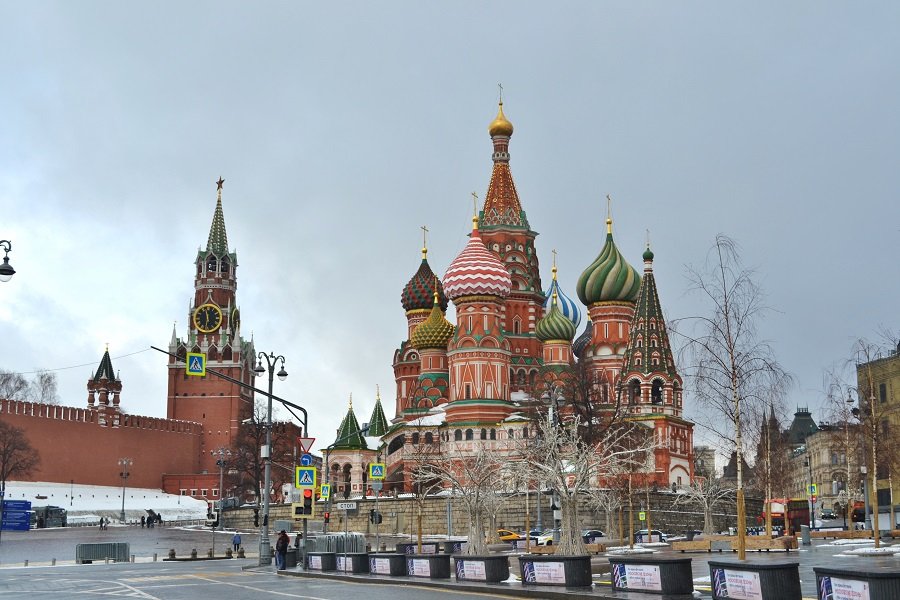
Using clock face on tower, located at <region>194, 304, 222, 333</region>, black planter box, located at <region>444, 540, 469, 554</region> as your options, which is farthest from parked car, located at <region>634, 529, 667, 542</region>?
clock face on tower, located at <region>194, 304, 222, 333</region>

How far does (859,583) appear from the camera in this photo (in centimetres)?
1400

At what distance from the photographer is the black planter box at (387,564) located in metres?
26.6

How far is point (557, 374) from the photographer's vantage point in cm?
7988

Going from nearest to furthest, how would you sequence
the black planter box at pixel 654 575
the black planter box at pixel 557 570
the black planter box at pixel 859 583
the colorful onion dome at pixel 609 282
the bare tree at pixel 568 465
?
the black planter box at pixel 859 583 → the black planter box at pixel 654 575 → the black planter box at pixel 557 570 → the bare tree at pixel 568 465 → the colorful onion dome at pixel 609 282

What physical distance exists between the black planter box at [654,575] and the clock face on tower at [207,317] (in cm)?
10816

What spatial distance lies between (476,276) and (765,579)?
6103 cm

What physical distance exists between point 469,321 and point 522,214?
14804 millimetres

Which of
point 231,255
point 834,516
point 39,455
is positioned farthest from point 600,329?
point 231,255

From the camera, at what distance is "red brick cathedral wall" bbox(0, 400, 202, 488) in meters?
97.8

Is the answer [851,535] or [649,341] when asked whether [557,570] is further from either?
[649,341]

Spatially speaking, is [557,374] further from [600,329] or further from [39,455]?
[39,455]

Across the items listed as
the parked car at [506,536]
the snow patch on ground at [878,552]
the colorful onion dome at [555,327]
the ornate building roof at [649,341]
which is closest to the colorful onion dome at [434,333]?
the colorful onion dome at [555,327]

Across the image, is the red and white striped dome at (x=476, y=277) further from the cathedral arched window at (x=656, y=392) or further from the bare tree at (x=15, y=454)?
the bare tree at (x=15, y=454)

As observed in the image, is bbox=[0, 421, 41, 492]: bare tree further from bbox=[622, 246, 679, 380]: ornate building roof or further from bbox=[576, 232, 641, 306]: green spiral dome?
bbox=[622, 246, 679, 380]: ornate building roof
